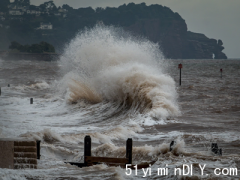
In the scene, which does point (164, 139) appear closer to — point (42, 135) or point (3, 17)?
point (42, 135)

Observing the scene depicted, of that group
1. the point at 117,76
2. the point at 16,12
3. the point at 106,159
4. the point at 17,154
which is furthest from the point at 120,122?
the point at 16,12

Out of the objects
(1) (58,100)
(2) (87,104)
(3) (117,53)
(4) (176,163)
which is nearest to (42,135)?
(4) (176,163)

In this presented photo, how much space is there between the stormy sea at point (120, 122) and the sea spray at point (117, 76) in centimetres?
5

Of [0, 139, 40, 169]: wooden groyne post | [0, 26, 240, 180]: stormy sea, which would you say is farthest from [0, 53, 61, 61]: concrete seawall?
[0, 139, 40, 169]: wooden groyne post

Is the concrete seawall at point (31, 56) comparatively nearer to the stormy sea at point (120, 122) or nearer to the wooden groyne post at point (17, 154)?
the stormy sea at point (120, 122)

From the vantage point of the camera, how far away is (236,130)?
1012cm

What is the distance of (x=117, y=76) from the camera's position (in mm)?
16750

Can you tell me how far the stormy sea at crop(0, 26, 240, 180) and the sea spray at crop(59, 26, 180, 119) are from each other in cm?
5

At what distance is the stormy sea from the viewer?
606cm

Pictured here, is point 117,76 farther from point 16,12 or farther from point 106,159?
point 16,12

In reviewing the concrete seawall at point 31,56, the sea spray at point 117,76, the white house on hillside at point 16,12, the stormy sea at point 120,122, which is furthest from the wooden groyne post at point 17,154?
the white house on hillside at point 16,12

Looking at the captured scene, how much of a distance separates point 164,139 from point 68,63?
16.4 metres

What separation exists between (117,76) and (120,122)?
514cm

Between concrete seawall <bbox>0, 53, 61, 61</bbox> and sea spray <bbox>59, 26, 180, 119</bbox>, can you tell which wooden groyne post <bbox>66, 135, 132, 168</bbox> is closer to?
sea spray <bbox>59, 26, 180, 119</bbox>
